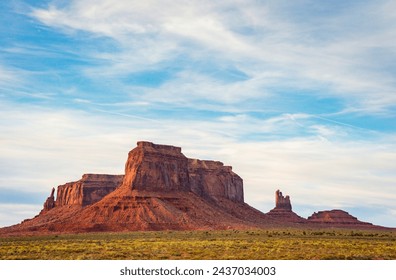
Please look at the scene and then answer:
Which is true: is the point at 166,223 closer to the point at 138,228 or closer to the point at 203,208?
the point at 138,228

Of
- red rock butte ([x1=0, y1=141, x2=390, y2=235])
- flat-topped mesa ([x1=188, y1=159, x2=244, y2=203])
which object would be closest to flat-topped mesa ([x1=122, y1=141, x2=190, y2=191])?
red rock butte ([x1=0, y1=141, x2=390, y2=235])

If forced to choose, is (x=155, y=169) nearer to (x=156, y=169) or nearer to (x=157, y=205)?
(x=156, y=169)

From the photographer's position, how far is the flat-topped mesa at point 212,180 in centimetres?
18425

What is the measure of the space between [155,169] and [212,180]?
146 feet

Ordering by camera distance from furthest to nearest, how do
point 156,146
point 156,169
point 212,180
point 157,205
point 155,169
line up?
point 212,180
point 156,146
point 156,169
point 155,169
point 157,205

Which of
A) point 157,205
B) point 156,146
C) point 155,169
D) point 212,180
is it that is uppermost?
point 156,146

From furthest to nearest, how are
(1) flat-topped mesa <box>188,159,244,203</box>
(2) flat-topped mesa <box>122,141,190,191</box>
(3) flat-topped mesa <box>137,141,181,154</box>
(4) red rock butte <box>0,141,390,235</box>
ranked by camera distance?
(1) flat-topped mesa <box>188,159,244,203</box>
(3) flat-topped mesa <box>137,141,181,154</box>
(2) flat-topped mesa <box>122,141,190,191</box>
(4) red rock butte <box>0,141,390,235</box>

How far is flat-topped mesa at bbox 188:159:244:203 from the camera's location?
184250 mm

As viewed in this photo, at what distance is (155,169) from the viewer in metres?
149

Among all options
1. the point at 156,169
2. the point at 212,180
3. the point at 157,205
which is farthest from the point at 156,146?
the point at 212,180

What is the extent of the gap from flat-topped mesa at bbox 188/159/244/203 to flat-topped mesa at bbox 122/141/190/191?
24.5 metres

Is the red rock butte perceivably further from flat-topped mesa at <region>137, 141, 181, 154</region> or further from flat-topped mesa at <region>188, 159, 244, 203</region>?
flat-topped mesa at <region>188, 159, 244, 203</region>

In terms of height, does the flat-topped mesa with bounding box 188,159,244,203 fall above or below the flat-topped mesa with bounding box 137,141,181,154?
below
